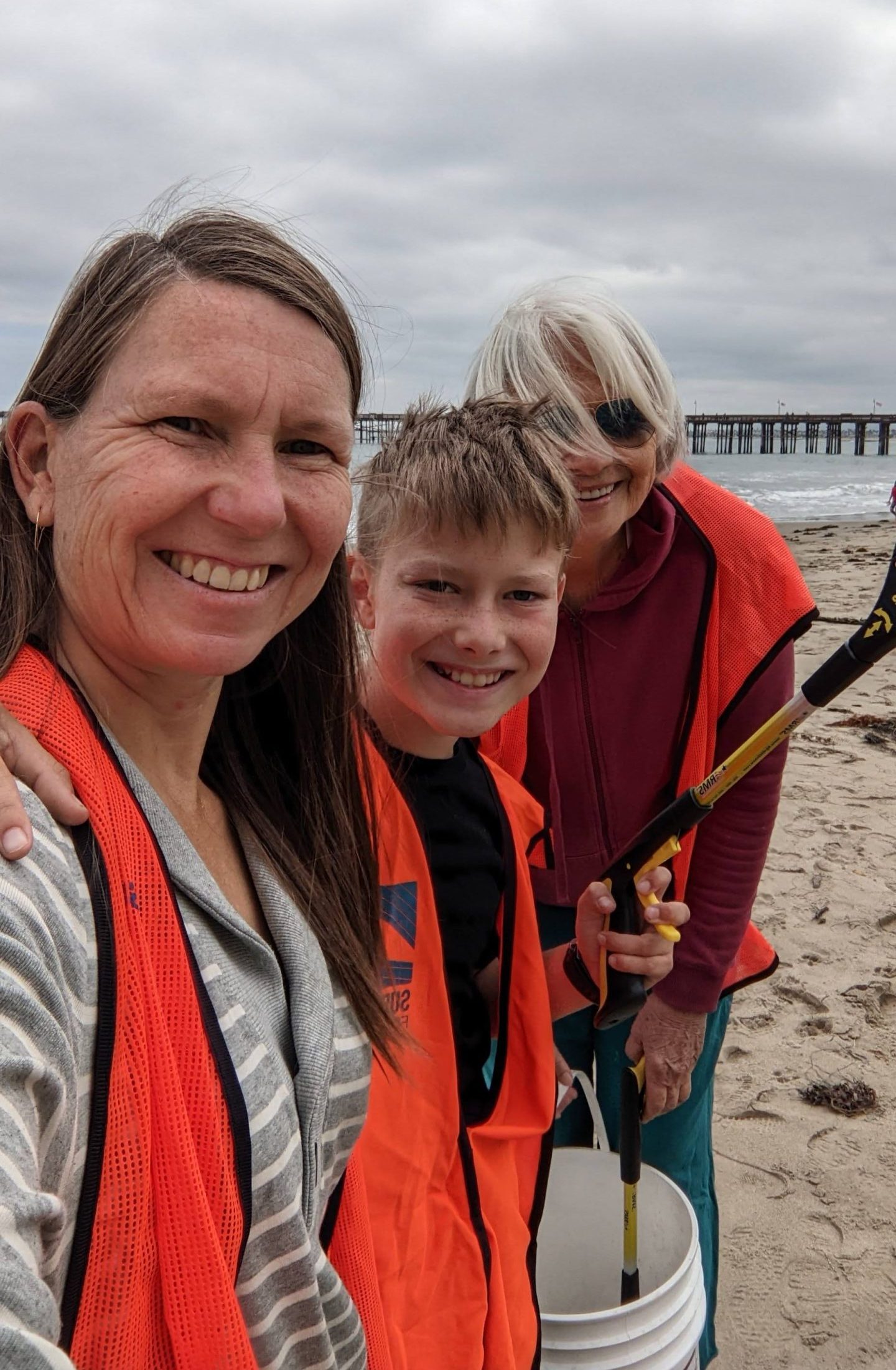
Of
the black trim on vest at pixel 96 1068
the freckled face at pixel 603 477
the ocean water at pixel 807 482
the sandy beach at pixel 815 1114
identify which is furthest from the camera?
the ocean water at pixel 807 482

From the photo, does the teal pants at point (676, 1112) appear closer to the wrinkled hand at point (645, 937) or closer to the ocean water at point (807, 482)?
the wrinkled hand at point (645, 937)

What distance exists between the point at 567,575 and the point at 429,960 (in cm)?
114

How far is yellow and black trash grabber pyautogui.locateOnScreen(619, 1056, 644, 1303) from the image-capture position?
2189 mm

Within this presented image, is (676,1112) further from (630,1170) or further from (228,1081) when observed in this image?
(228,1081)

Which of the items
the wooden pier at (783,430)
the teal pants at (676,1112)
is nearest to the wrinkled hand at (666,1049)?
the teal pants at (676,1112)

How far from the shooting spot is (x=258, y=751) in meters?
1.78

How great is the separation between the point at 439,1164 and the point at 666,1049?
104cm

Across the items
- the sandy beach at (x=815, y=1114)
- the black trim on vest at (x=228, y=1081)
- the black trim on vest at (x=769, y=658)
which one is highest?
the black trim on vest at (x=769, y=658)

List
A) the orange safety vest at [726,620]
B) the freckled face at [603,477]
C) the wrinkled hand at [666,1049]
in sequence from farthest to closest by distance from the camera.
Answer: the wrinkled hand at [666,1049] → the orange safety vest at [726,620] → the freckled face at [603,477]

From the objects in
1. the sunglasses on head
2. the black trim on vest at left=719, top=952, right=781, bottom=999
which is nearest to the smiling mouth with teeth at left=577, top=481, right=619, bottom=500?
the sunglasses on head

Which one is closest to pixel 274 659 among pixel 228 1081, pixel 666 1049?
pixel 228 1081

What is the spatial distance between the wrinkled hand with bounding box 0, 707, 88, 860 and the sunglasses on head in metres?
1.70

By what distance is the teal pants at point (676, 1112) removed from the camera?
2826mm

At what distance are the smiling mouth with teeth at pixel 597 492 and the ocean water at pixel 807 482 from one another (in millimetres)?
16367
